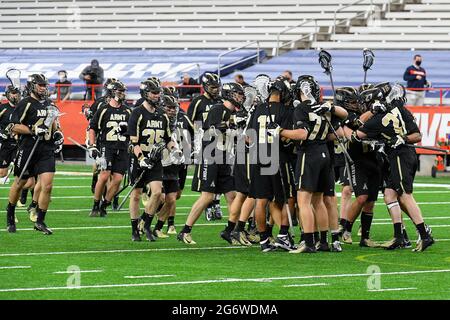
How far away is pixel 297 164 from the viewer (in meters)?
13.2

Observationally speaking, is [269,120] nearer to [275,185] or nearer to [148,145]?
[275,185]

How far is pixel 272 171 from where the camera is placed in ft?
44.7

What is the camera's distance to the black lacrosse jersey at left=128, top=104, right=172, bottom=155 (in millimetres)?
14227

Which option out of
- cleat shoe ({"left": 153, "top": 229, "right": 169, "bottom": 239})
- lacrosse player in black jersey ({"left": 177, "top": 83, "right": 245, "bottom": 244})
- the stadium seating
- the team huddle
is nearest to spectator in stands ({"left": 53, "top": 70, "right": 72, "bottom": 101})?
the stadium seating

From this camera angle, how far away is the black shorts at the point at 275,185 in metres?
13.6

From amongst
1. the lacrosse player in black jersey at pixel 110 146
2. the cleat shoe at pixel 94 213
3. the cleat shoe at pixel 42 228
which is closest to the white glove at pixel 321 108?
the cleat shoe at pixel 42 228

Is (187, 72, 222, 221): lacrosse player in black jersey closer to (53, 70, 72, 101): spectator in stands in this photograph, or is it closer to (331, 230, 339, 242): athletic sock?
(331, 230, 339, 242): athletic sock

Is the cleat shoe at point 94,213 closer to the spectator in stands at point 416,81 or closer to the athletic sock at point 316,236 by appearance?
the athletic sock at point 316,236

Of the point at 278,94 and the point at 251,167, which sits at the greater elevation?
the point at 278,94

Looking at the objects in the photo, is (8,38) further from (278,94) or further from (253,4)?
(278,94)

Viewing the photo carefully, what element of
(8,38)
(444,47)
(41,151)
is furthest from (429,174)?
(8,38)

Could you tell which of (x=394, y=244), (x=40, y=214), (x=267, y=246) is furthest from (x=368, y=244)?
(x=40, y=214)

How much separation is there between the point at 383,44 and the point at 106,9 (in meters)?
9.84

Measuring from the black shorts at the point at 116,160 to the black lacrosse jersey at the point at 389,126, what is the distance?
16.2ft
